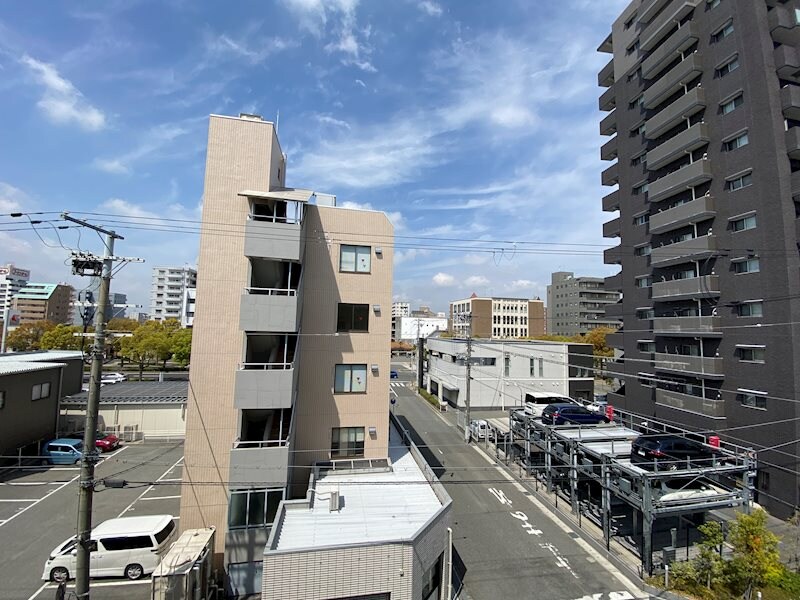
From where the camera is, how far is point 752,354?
2042 cm

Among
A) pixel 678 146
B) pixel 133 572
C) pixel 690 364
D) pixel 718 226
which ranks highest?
pixel 678 146

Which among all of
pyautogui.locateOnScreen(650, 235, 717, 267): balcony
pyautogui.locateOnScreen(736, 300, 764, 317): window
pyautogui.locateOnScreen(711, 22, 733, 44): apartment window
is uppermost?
pyautogui.locateOnScreen(711, 22, 733, 44): apartment window

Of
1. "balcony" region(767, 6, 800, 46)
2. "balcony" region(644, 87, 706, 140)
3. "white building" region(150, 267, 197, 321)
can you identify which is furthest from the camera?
"white building" region(150, 267, 197, 321)

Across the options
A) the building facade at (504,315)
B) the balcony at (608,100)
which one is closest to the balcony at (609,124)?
the balcony at (608,100)

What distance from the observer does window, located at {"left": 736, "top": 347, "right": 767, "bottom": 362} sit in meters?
19.8

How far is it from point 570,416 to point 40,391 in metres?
34.2

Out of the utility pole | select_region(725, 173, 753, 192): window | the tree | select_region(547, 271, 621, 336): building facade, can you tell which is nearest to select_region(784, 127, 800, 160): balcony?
select_region(725, 173, 753, 192): window

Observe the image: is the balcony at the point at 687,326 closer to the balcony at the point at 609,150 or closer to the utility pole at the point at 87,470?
the balcony at the point at 609,150

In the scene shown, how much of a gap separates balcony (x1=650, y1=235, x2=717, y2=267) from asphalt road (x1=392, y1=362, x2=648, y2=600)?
17.9 meters

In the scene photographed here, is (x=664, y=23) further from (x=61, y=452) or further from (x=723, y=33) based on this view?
(x=61, y=452)

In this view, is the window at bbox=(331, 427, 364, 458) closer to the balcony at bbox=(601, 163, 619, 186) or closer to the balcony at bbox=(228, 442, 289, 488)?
the balcony at bbox=(228, 442, 289, 488)

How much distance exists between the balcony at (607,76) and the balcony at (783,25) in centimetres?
1334

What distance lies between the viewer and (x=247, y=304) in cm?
1298

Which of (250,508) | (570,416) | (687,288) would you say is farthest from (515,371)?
(250,508)
